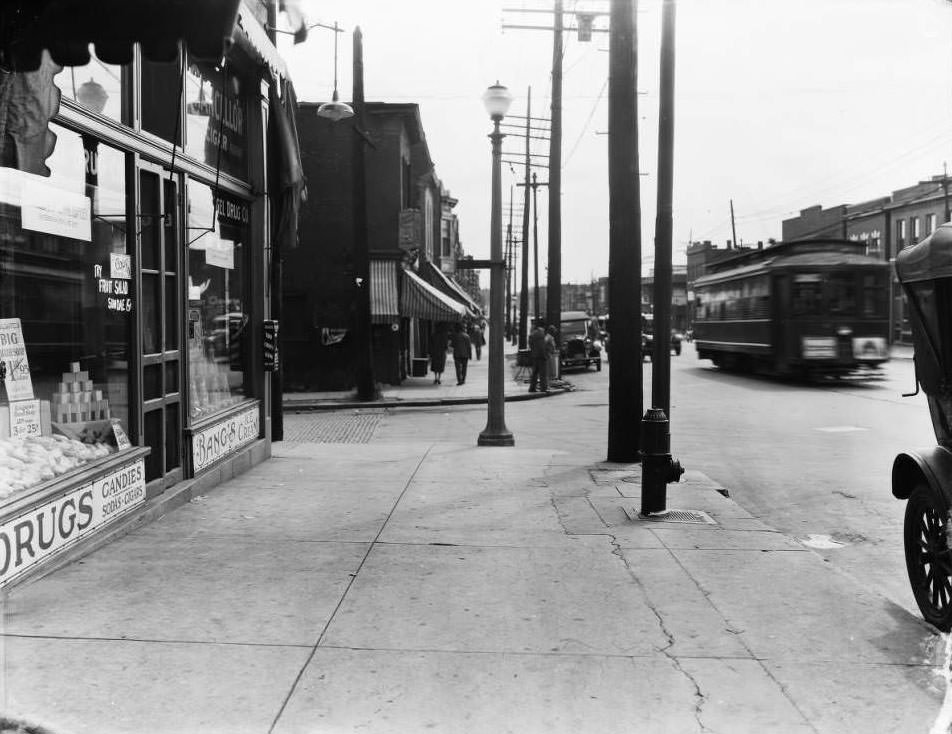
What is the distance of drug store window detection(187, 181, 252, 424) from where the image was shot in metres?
8.60

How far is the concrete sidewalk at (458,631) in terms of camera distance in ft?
12.3

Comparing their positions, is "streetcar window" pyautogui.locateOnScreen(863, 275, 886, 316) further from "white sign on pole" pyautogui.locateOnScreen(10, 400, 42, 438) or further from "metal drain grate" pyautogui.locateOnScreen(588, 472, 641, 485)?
"white sign on pole" pyautogui.locateOnScreen(10, 400, 42, 438)

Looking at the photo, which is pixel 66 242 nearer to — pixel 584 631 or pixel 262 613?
pixel 262 613

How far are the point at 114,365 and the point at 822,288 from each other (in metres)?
21.0

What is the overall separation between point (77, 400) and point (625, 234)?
6770 millimetres

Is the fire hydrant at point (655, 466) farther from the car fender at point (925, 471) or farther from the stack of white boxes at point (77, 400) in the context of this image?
the stack of white boxes at point (77, 400)

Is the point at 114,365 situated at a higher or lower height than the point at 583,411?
higher

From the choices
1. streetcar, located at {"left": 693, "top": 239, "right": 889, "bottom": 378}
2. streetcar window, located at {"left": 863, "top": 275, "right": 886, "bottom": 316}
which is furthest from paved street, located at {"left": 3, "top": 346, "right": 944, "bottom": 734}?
streetcar window, located at {"left": 863, "top": 275, "right": 886, "bottom": 316}

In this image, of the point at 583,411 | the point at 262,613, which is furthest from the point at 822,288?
the point at 262,613

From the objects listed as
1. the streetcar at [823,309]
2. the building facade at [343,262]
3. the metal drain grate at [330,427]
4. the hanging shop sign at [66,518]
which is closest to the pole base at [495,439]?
the metal drain grate at [330,427]

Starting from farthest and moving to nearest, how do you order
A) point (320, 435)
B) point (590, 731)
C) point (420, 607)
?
point (320, 435) → point (420, 607) → point (590, 731)

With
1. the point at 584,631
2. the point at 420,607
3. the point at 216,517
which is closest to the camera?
the point at 584,631

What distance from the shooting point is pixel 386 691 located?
12.9 feet

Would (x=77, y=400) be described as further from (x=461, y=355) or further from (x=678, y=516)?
(x=461, y=355)
